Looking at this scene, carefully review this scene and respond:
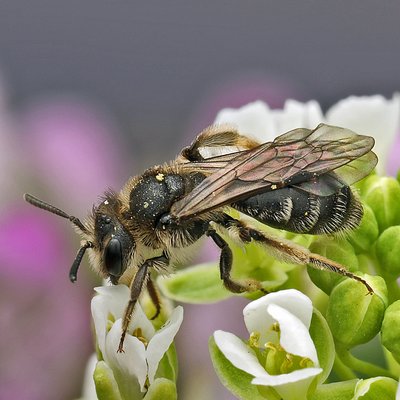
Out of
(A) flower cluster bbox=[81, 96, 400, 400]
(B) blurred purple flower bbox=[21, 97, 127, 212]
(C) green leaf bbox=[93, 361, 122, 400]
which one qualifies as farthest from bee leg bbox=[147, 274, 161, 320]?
(B) blurred purple flower bbox=[21, 97, 127, 212]

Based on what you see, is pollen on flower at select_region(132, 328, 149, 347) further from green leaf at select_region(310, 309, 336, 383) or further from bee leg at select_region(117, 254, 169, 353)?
green leaf at select_region(310, 309, 336, 383)

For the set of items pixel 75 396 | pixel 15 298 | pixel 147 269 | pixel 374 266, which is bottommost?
pixel 75 396

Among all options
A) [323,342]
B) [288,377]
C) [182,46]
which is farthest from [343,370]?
[182,46]

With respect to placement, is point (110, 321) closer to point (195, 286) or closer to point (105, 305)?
point (105, 305)

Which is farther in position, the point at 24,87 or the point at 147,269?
the point at 24,87

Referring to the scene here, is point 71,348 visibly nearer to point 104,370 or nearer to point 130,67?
point 104,370

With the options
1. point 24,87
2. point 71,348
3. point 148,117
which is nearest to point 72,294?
point 71,348

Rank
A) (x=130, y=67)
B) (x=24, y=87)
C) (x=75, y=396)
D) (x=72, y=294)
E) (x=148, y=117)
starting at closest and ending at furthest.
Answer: (x=75, y=396) < (x=72, y=294) < (x=148, y=117) < (x=24, y=87) < (x=130, y=67)
